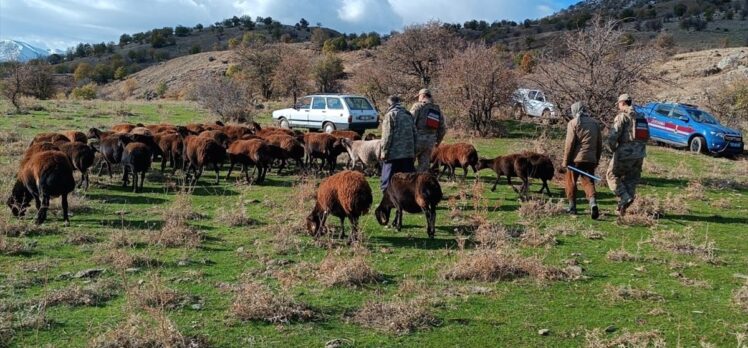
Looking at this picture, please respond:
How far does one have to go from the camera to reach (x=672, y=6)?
7488 centimetres

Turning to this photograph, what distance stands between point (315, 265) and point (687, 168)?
13707mm

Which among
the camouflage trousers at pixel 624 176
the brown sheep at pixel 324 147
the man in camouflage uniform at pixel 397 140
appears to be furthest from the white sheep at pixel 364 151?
the camouflage trousers at pixel 624 176

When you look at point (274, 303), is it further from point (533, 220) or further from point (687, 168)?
point (687, 168)

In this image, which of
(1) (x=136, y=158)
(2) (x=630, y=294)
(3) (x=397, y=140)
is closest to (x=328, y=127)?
(1) (x=136, y=158)

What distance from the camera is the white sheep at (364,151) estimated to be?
44.4 ft

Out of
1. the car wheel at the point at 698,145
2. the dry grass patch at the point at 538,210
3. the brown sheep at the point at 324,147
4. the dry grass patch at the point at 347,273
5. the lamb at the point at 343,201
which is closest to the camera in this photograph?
the dry grass patch at the point at 347,273

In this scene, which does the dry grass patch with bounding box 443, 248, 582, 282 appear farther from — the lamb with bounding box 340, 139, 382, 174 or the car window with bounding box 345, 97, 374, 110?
the car window with bounding box 345, 97, 374, 110

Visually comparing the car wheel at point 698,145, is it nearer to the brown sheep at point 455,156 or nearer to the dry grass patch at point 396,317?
the brown sheep at point 455,156

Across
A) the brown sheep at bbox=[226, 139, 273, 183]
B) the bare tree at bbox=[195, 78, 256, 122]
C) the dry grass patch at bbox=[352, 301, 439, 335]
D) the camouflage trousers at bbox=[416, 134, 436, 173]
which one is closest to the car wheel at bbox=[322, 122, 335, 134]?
the bare tree at bbox=[195, 78, 256, 122]

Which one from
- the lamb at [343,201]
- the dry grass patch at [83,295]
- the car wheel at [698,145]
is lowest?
the dry grass patch at [83,295]

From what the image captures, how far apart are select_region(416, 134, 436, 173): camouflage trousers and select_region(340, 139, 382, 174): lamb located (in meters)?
2.26

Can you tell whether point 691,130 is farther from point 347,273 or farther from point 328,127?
point 347,273

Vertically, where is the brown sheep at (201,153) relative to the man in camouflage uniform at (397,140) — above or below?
below

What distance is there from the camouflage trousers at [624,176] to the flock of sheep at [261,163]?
2.01 m
